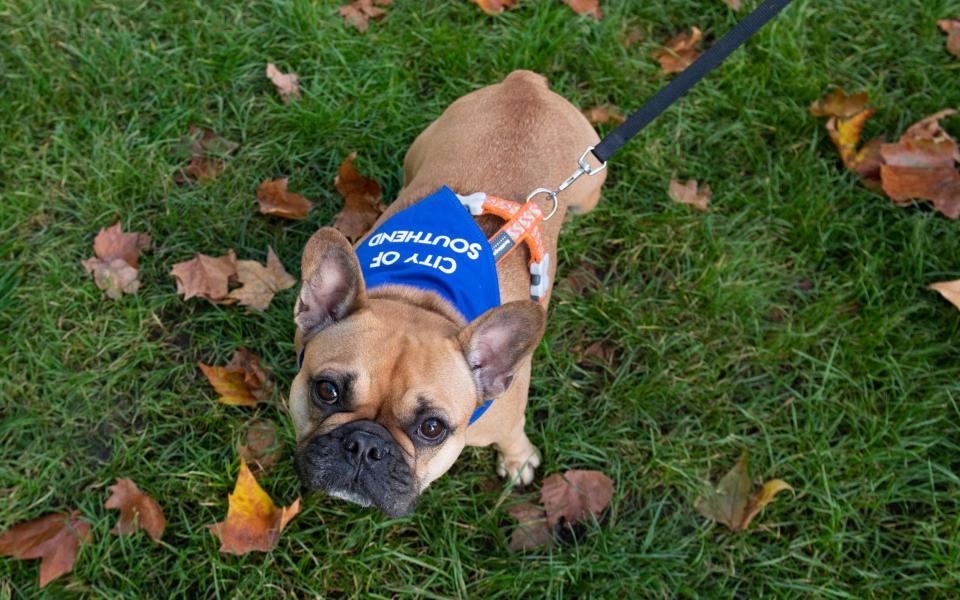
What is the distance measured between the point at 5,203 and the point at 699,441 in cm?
415

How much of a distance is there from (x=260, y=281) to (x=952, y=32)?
16.1ft

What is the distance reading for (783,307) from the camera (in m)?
4.57

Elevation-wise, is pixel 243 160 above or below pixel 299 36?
below

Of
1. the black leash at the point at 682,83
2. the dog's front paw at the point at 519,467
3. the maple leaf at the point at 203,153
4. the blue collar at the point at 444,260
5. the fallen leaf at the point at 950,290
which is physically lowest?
the dog's front paw at the point at 519,467

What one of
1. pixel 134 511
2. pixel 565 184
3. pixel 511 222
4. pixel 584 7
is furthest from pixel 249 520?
pixel 584 7

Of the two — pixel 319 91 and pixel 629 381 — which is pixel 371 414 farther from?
pixel 319 91

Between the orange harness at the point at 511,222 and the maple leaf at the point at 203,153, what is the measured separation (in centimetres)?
197

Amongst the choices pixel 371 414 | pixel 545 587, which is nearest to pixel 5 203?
pixel 371 414

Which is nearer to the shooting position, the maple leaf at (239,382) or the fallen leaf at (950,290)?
the maple leaf at (239,382)

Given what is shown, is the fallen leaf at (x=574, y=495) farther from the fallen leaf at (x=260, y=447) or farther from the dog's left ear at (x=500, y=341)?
the fallen leaf at (x=260, y=447)

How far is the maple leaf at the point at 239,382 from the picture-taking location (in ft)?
12.9

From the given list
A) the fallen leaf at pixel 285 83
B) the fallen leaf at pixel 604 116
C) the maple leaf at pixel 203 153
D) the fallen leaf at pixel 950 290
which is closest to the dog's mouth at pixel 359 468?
the maple leaf at pixel 203 153

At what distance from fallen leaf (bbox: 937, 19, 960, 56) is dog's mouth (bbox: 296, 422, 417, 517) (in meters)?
4.82

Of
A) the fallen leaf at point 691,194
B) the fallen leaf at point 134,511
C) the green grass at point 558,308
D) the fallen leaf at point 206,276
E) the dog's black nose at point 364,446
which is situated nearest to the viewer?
the dog's black nose at point 364,446
